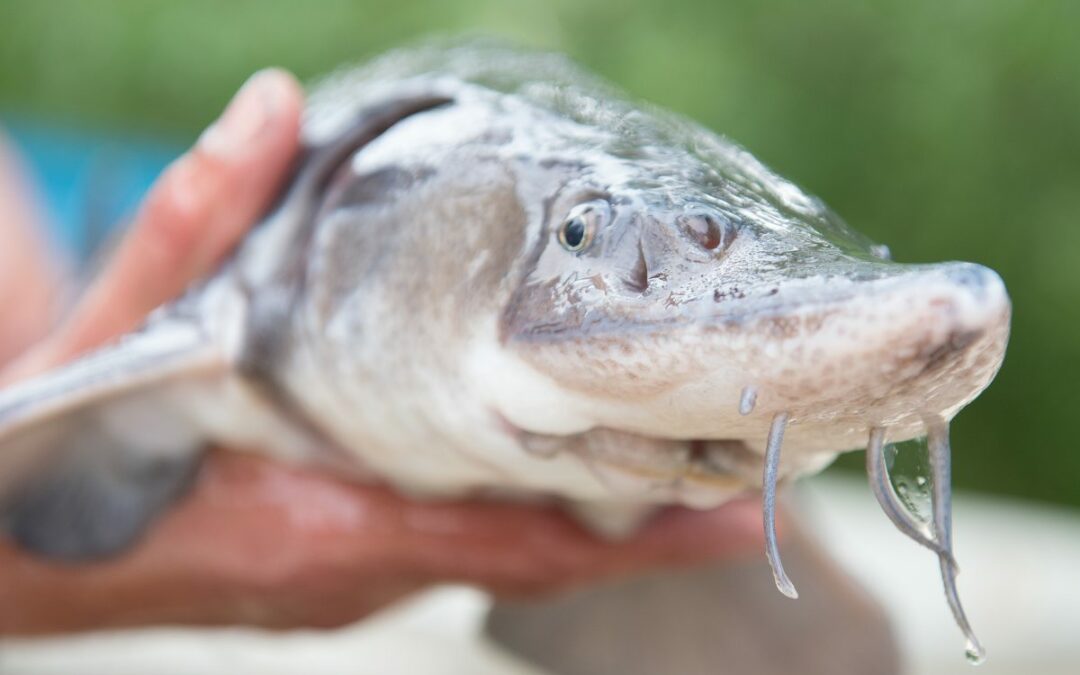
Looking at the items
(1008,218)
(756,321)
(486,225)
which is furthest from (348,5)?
(756,321)

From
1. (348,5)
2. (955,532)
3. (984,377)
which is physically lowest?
(955,532)

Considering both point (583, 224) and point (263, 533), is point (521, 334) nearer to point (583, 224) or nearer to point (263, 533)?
point (583, 224)

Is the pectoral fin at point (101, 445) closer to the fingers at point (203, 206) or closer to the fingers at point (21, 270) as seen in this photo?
the fingers at point (203, 206)

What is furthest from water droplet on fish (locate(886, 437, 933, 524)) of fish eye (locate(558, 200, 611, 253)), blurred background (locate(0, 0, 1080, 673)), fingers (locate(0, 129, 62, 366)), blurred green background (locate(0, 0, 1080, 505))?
blurred green background (locate(0, 0, 1080, 505))

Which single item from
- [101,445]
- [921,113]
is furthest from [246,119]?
[921,113]

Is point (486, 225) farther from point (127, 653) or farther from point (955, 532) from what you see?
point (955, 532)

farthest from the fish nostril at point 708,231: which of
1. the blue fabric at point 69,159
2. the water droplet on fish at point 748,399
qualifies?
the blue fabric at point 69,159
